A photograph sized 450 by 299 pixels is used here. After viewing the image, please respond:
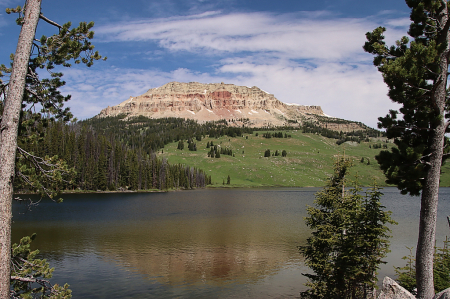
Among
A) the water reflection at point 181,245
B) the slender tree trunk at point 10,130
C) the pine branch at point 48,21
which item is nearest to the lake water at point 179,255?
the water reflection at point 181,245

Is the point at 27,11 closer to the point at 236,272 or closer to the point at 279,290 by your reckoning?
the point at 279,290

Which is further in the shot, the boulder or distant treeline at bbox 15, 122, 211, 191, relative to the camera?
distant treeline at bbox 15, 122, 211, 191

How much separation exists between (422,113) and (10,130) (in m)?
14.8

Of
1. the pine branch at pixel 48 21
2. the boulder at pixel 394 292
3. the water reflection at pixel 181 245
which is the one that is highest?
the pine branch at pixel 48 21

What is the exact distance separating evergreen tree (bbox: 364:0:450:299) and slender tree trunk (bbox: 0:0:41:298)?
40.7 feet

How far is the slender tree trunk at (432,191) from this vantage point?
12055 millimetres

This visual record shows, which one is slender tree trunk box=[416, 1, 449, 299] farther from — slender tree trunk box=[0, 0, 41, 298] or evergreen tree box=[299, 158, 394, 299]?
slender tree trunk box=[0, 0, 41, 298]

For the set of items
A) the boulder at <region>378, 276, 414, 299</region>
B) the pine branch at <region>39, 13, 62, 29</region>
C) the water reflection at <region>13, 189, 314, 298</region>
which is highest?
the pine branch at <region>39, 13, 62, 29</region>

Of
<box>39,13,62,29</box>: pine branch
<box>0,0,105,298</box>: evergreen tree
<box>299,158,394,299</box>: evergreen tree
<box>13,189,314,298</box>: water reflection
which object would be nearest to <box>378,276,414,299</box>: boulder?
<box>299,158,394,299</box>: evergreen tree

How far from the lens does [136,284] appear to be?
21500mm

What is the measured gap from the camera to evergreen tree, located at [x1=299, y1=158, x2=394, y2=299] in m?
14.2

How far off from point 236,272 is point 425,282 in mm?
15127

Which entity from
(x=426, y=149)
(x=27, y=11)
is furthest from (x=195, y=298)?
(x=27, y=11)

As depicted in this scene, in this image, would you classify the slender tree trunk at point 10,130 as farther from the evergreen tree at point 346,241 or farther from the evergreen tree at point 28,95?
the evergreen tree at point 346,241
